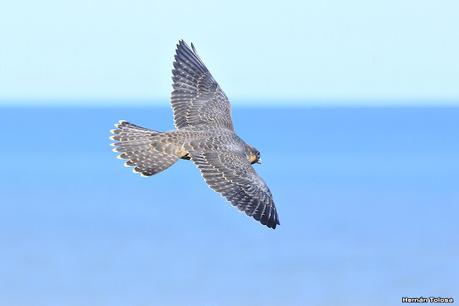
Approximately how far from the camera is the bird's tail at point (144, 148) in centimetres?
1703

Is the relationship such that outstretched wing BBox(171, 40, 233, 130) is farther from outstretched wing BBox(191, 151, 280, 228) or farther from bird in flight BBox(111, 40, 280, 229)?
outstretched wing BBox(191, 151, 280, 228)

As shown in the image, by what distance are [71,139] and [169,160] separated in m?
83.2

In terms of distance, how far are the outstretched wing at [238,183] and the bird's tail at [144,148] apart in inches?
14.8

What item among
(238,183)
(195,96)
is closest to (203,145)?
(238,183)

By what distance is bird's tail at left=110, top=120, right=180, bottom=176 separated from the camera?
17.0 meters

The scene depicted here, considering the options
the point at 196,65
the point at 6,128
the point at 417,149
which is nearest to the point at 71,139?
the point at 6,128

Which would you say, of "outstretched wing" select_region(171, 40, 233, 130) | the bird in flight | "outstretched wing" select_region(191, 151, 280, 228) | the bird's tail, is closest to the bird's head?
the bird in flight

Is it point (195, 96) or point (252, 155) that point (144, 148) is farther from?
point (195, 96)

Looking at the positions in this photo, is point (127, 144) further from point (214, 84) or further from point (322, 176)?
point (322, 176)

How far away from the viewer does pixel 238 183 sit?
16391 mm

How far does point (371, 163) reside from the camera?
6375cm

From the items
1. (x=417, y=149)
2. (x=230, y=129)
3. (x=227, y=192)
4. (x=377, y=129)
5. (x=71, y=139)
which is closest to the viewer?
(x=227, y=192)

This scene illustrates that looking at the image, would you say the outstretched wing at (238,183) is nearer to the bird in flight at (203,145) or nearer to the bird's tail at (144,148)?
the bird in flight at (203,145)

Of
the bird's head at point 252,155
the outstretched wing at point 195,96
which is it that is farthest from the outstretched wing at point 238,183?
the outstretched wing at point 195,96
